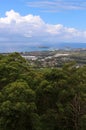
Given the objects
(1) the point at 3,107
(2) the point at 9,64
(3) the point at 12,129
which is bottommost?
(3) the point at 12,129

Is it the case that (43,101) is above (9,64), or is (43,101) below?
below

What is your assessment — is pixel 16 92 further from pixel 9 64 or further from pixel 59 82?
pixel 9 64

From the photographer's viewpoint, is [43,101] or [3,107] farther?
[43,101]

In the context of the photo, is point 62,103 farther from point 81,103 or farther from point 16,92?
point 16,92

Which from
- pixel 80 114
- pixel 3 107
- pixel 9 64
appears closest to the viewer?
pixel 3 107

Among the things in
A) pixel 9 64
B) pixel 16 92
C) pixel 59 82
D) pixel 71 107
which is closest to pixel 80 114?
pixel 71 107

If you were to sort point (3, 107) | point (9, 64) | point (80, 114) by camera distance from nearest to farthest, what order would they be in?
point (3, 107) < point (80, 114) < point (9, 64)
